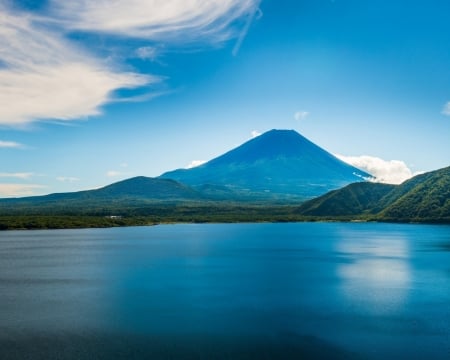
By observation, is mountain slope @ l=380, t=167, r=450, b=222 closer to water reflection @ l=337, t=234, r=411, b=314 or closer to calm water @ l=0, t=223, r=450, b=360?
water reflection @ l=337, t=234, r=411, b=314

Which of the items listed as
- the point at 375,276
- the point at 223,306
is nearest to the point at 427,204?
the point at 375,276

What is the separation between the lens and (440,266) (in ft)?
202

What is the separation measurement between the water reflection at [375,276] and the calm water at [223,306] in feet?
0.47

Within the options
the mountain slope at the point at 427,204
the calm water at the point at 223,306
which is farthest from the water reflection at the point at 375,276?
the mountain slope at the point at 427,204

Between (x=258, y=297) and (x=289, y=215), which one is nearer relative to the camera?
(x=258, y=297)

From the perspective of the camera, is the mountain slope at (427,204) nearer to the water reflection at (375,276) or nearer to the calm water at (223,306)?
the water reflection at (375,276)

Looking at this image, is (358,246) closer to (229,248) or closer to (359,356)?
(229,248)

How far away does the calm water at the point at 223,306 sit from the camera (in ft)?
91.0

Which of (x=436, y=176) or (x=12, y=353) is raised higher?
(x=436, y=176)

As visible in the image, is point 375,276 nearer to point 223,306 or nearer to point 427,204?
point 223,306

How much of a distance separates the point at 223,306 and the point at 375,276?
73.9 ft

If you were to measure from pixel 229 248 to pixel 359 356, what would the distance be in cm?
5945

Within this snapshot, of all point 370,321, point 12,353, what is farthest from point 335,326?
point 12,353

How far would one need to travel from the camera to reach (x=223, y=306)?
3859cm
